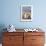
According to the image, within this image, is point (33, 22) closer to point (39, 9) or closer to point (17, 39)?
point (39, 9)

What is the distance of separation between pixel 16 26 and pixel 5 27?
356 millimetres

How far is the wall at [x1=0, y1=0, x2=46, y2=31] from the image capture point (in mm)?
4098

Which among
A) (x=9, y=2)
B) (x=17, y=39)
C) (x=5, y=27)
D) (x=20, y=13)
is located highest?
(x=9, y=2)

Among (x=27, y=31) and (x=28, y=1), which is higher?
(x=28, y=1)

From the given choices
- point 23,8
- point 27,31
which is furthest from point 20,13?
point 27,31

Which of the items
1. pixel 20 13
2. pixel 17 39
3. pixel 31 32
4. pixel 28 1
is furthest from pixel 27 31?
pixel 28 1

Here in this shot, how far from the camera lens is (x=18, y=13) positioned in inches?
162

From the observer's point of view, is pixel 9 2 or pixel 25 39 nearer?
pixel 25 39

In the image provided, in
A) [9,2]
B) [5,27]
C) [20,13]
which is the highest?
[9,2]

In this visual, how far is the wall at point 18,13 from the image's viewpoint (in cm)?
410

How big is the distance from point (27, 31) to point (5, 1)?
122cm

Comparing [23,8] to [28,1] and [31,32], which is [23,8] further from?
[31,32]

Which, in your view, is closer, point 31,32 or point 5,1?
point 31,32

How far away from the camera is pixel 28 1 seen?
13.5 ft
